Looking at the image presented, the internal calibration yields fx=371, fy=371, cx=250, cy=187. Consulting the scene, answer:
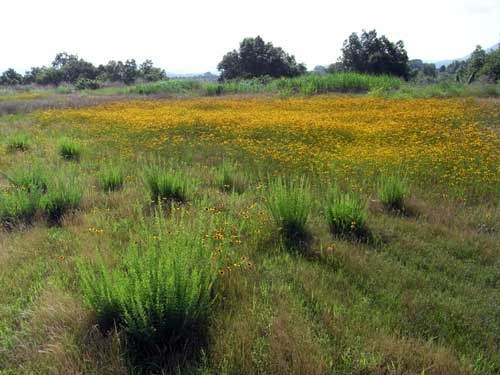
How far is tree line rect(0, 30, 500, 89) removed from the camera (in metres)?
33.5

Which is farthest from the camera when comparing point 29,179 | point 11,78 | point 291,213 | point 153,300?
point 11,78

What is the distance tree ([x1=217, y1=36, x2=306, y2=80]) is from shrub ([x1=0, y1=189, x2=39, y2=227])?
1535 inches

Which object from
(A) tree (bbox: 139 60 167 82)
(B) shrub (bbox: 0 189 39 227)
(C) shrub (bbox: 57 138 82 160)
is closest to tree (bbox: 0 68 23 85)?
(A) tree (bbox: 139 60 167 82)

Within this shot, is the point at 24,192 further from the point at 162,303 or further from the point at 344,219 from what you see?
the point at 344,219

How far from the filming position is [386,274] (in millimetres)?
3484

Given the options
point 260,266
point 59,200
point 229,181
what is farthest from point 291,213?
point 59,200

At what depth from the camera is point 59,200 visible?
4961mm

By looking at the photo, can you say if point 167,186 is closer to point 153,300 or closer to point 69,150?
point 153,300

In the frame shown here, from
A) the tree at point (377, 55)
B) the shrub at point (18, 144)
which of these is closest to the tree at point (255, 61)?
the tree at point (377, 55)

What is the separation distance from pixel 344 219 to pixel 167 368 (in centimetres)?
261

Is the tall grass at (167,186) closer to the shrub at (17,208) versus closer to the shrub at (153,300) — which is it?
the shrub at (17,208)

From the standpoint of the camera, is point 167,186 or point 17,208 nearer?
point 17,208

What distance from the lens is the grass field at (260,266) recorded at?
8.10 ft

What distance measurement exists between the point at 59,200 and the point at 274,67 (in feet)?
134
